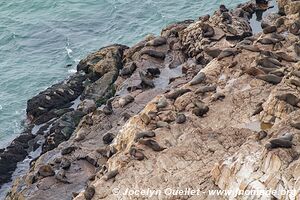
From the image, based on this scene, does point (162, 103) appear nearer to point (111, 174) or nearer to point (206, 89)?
point (206, 89)

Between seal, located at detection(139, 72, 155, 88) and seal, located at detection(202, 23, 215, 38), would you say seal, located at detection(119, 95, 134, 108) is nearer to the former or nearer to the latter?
seal, located at detection(139, 72, 155, 88)

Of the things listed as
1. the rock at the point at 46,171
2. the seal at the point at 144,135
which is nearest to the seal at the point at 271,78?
the seal at the point at 144,135

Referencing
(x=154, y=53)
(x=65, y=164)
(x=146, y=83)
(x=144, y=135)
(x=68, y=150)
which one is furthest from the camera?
(x=154, y=53)

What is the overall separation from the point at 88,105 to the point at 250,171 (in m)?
20.9

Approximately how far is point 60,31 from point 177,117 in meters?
34.1

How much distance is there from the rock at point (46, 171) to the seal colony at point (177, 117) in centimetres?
5

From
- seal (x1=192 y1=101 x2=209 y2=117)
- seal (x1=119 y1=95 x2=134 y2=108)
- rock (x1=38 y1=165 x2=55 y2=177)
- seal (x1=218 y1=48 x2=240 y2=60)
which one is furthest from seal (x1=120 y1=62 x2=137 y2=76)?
seal (x1=192 y1=101 x2=209 y2=117)

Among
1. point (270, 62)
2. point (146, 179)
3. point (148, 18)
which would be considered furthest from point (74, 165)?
point (148, 18)

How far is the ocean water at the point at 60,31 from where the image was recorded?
4853cm

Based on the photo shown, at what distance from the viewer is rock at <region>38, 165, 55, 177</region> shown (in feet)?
96.0

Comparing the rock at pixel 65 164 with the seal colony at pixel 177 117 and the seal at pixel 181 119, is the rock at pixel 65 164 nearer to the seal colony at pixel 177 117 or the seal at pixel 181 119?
the seal colony at pixel 177 117

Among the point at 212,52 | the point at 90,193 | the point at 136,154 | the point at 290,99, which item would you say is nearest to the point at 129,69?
the point at 212,52

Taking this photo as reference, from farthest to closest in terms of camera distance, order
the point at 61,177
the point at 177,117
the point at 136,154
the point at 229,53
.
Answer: the point at 229,53 < the point at 61,177 < the point at 177,117 < the point at 136,154

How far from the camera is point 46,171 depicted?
29328mm
